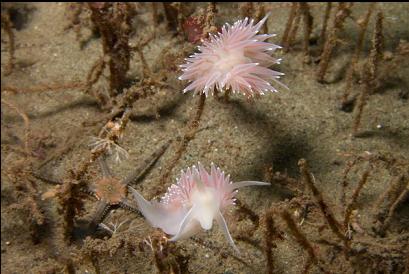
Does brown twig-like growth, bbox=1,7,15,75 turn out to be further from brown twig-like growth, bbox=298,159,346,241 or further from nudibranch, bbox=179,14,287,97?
brown twig-like growth, bbox=298,159,346,241

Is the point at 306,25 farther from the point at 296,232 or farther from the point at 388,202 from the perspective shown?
the point at 296,232

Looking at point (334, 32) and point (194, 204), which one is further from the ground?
point (334, 32)

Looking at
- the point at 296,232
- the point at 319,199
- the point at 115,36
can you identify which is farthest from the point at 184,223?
the point at 115,36

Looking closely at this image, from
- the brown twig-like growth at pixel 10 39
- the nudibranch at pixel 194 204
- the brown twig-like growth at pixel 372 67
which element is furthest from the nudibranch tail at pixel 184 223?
the brown twig-like growth at pixel 10 39

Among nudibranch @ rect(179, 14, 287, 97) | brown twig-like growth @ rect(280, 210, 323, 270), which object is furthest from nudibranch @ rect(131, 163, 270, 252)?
nudibranch @ rect(179, 14, 287, 97)

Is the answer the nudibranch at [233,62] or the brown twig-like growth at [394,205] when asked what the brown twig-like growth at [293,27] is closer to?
the nudibranch at [233,62]

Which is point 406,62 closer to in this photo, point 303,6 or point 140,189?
point 303,6
